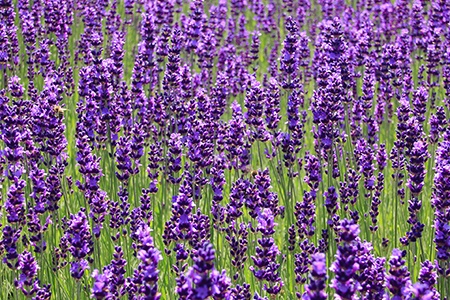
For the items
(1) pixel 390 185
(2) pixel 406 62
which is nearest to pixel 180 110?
(1) pixel 390 185

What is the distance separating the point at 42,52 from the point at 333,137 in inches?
149

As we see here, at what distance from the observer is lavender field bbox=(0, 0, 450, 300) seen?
3.54 meters

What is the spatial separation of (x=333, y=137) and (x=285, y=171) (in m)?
1.91

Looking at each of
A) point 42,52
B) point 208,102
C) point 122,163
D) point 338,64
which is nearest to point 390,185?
point 338,64

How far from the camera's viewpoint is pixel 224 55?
946 cm

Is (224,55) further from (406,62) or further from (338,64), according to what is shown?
(338,64)

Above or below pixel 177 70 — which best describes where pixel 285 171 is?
below

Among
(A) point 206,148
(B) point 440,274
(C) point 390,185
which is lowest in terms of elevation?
(C) point 390,185

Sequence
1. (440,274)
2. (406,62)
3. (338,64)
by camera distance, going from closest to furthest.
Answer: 1. (440,274)
2. (338,64)
3. (406,62)

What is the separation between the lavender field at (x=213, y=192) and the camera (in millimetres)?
3535

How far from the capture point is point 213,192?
5.80 metres

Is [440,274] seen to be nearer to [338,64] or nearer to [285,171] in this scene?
[338,64]

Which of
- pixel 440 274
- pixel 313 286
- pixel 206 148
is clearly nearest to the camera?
pixel 313 286

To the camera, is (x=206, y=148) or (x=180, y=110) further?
(x=180, y=110)
